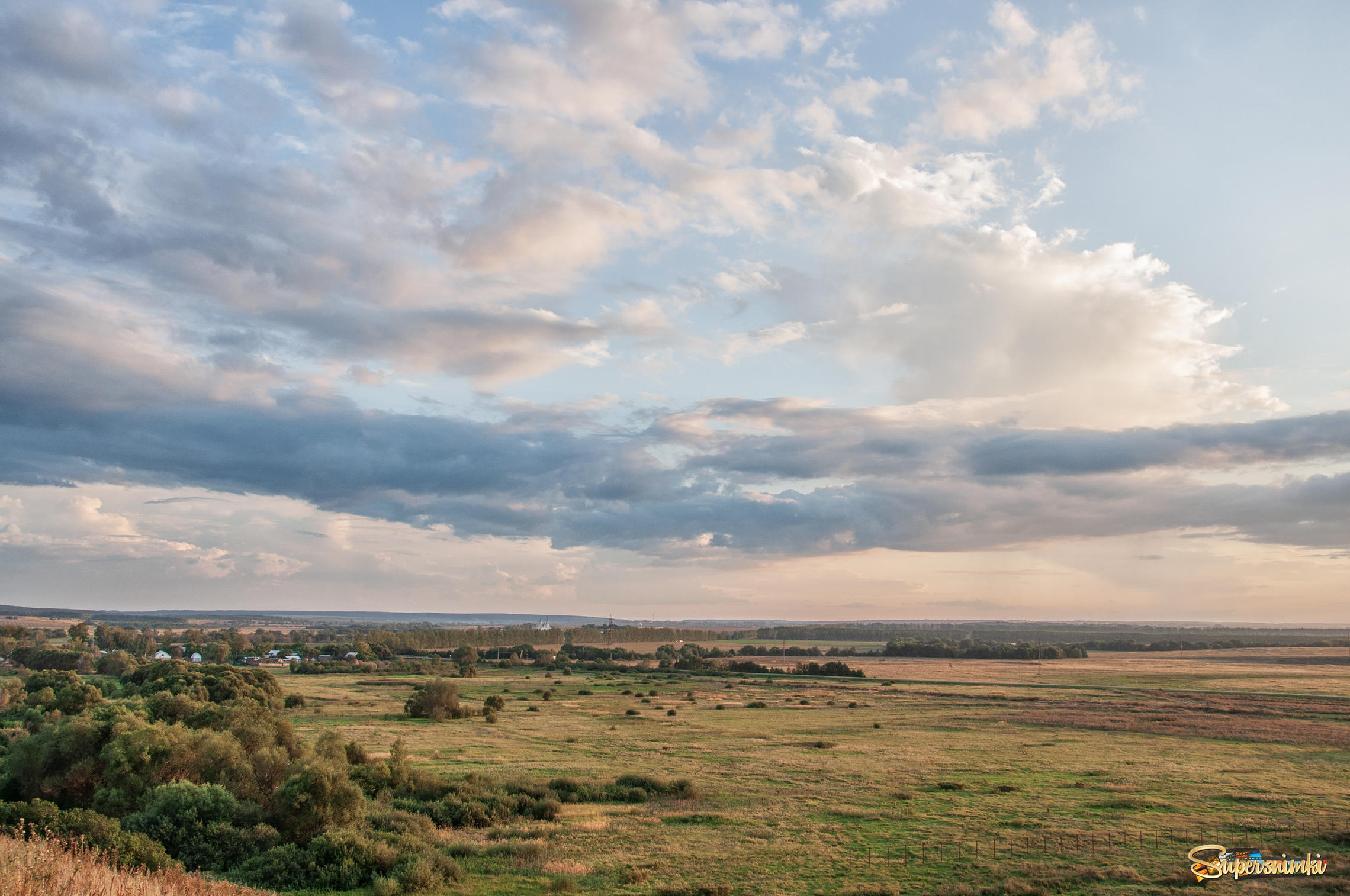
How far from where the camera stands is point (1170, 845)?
24.2m

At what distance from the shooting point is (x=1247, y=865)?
21891 mm

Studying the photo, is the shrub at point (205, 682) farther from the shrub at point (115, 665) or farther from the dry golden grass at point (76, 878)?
the dry golden grass at point (76, 878)

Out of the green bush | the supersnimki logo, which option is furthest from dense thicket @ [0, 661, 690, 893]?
the supersnimki logo

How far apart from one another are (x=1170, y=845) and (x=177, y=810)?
3212cm

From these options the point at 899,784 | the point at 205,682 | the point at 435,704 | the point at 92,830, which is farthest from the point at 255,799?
the point at 205,682

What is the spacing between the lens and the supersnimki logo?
21.2 m

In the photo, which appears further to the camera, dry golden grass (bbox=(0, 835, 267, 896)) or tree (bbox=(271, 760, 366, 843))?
tree (bbox=(271, 760, 366, 843))

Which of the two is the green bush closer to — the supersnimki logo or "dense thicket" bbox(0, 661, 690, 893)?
"dense thicket" bbox(0, 661, 690, 893)

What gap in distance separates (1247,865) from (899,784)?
1637cm

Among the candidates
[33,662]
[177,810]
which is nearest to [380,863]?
[177,810]

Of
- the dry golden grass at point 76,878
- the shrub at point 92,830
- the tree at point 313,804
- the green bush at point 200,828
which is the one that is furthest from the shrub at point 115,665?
the dry golden grass at point 76,878

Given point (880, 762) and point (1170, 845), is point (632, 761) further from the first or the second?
point (1170, 845)

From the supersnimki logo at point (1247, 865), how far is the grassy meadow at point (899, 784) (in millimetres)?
507

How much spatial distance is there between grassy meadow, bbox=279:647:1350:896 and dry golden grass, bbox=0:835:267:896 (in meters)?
7.21
